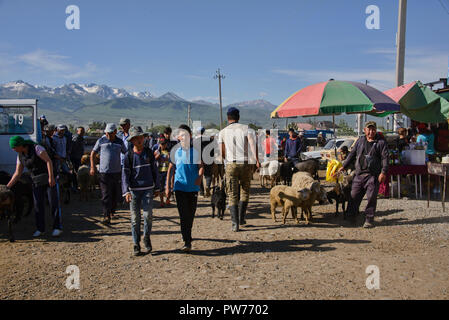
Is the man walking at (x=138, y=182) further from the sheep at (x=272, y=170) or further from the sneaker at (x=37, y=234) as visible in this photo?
the sheep at (x=272, y=170)

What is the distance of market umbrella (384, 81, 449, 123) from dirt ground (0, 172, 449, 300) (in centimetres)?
342

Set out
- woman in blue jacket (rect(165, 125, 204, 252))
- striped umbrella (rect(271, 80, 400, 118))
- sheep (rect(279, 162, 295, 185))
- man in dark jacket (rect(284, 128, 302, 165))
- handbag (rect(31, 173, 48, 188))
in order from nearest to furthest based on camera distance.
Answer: woman in blue jacket (rect(165, 125, 204, 252)) < handbag (rect(31, 173, 48, 188)) < striped umbrella (rect(271, 80, 400, 118)) < sheep (rect(279, 162, 295, 185)) < man in dark jacket (rect(284, 128, 302, 165))

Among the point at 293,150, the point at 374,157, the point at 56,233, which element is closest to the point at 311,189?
the point at 374,157

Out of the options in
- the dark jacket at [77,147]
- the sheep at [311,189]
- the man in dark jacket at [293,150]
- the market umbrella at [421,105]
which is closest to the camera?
the sheep at [311,189]

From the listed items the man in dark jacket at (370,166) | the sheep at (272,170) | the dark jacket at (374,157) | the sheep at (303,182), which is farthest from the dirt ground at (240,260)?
the sheep at (272,170)

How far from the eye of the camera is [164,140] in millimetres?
9773

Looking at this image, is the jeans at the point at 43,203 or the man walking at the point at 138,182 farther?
the jeans at the point at 43,203

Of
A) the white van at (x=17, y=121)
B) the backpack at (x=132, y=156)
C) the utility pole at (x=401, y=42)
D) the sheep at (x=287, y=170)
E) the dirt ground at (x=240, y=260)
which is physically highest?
the utility pole at (x=401, y=42)

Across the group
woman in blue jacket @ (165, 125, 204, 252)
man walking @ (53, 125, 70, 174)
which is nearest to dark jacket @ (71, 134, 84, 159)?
man walking @ (53, 125, 70, 174)

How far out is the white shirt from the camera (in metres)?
6.48

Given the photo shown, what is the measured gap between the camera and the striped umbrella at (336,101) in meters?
8.02

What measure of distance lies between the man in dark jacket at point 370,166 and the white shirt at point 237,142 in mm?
2356

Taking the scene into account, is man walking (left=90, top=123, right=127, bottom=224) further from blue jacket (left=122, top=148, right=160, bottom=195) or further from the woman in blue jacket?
the woman in blue jacket

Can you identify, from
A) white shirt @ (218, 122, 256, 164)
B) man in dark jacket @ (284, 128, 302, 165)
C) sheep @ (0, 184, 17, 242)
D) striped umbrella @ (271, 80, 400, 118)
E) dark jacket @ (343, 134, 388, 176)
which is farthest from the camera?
man in dark jacket @ (284, 128, 302, 165)
